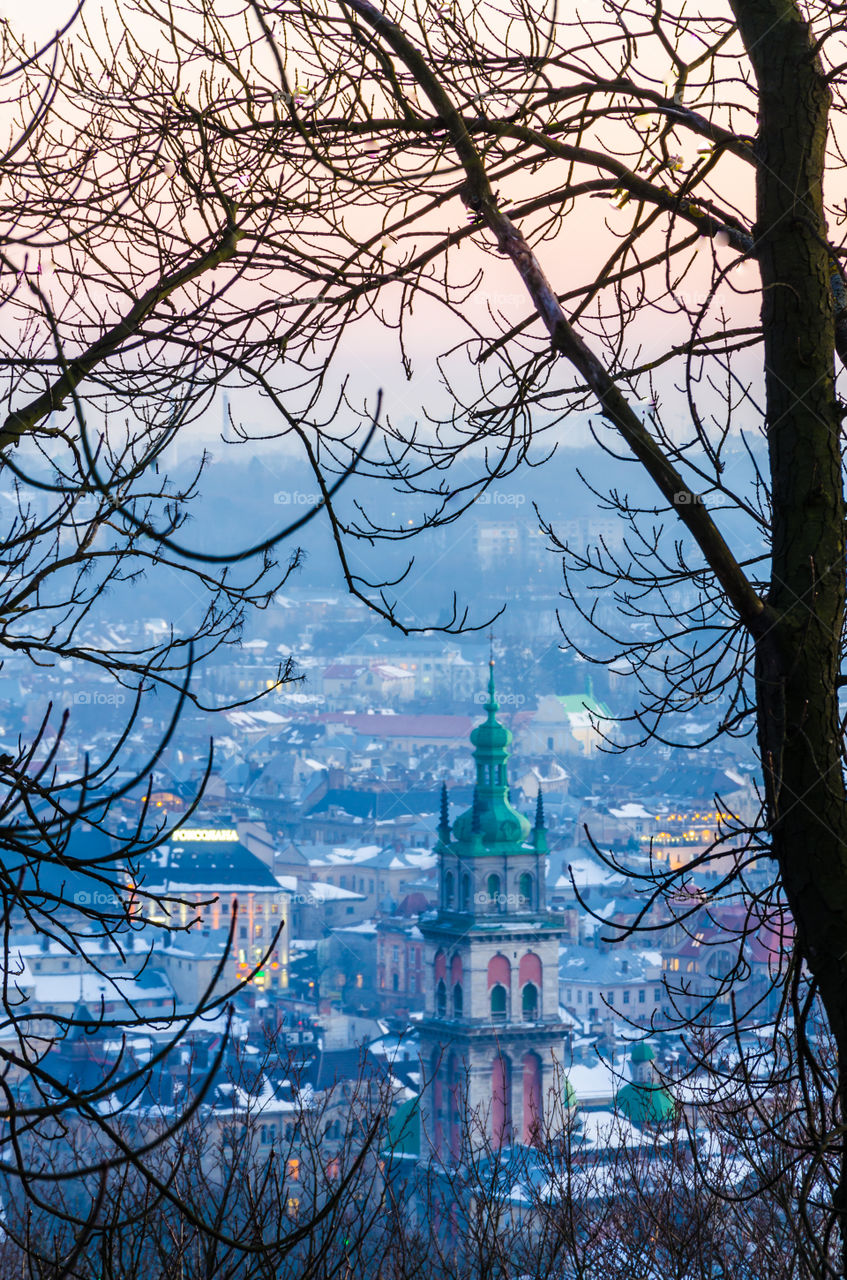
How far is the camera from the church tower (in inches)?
1932

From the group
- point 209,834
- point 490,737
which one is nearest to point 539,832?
point 490,737

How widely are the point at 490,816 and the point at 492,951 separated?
4.28 metres

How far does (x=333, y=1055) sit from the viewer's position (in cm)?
4884

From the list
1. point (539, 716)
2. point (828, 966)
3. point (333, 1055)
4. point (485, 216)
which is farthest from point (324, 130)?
point (539, 716)

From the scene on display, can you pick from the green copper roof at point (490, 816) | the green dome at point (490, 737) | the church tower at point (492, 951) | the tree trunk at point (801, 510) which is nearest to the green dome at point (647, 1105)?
the tree trunk at point (801, 510)

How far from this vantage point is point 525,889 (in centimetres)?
5103

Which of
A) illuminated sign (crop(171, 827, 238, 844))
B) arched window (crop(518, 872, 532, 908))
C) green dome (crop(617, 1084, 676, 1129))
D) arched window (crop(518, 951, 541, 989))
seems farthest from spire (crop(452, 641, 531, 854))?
illuminated sign (crop(171, 827, 238, 844))

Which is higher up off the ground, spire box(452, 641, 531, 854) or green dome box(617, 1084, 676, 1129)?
spire box(452, 641, 531, 854)

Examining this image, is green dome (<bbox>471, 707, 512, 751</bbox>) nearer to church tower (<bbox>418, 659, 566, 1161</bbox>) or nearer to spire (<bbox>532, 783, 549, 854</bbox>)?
church tower (<bbox>418, 659, 566, 1161</bbox>)

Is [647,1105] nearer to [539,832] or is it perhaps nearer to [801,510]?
[801,510]

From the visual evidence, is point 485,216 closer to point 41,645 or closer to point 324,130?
point 324,130

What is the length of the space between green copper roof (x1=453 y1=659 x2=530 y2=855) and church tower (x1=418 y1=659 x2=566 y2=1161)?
Answer: 3cm

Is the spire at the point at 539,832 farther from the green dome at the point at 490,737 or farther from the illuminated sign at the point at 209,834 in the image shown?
the illuminated sign at the point at 209,834

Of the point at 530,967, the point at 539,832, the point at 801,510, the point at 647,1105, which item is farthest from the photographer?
the point at 530,967
